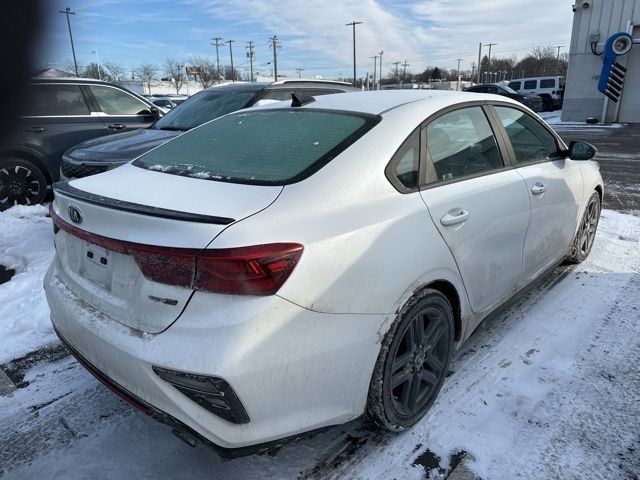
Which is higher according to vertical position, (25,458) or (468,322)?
(468,322)

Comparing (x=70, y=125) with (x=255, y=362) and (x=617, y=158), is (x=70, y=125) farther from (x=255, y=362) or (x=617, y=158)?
(x=617, y=158)

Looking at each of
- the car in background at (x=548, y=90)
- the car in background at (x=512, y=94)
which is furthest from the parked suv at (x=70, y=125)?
the car in background at (x=548, y=90)

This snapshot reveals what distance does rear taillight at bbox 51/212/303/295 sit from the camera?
5.36 ft

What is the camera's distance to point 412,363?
2.28 meters

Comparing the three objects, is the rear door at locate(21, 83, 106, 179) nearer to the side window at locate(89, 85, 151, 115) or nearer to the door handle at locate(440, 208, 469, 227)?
the side window at locate(89, 85, 151, 115)

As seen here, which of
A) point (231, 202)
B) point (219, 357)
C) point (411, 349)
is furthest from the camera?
point (411, 349)

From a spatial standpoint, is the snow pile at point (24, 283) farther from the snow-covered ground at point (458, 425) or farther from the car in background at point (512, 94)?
the car in background at point (512, 94)

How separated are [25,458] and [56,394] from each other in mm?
493

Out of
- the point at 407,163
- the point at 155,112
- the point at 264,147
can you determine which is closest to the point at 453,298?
the point at 407,163

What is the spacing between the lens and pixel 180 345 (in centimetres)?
168

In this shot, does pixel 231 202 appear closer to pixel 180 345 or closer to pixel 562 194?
pixel 180 345

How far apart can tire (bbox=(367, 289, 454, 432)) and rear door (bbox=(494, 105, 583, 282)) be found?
1.05m

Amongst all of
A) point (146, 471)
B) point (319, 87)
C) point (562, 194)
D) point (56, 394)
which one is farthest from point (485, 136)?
point (319, 87)

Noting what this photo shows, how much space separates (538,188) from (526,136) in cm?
46
